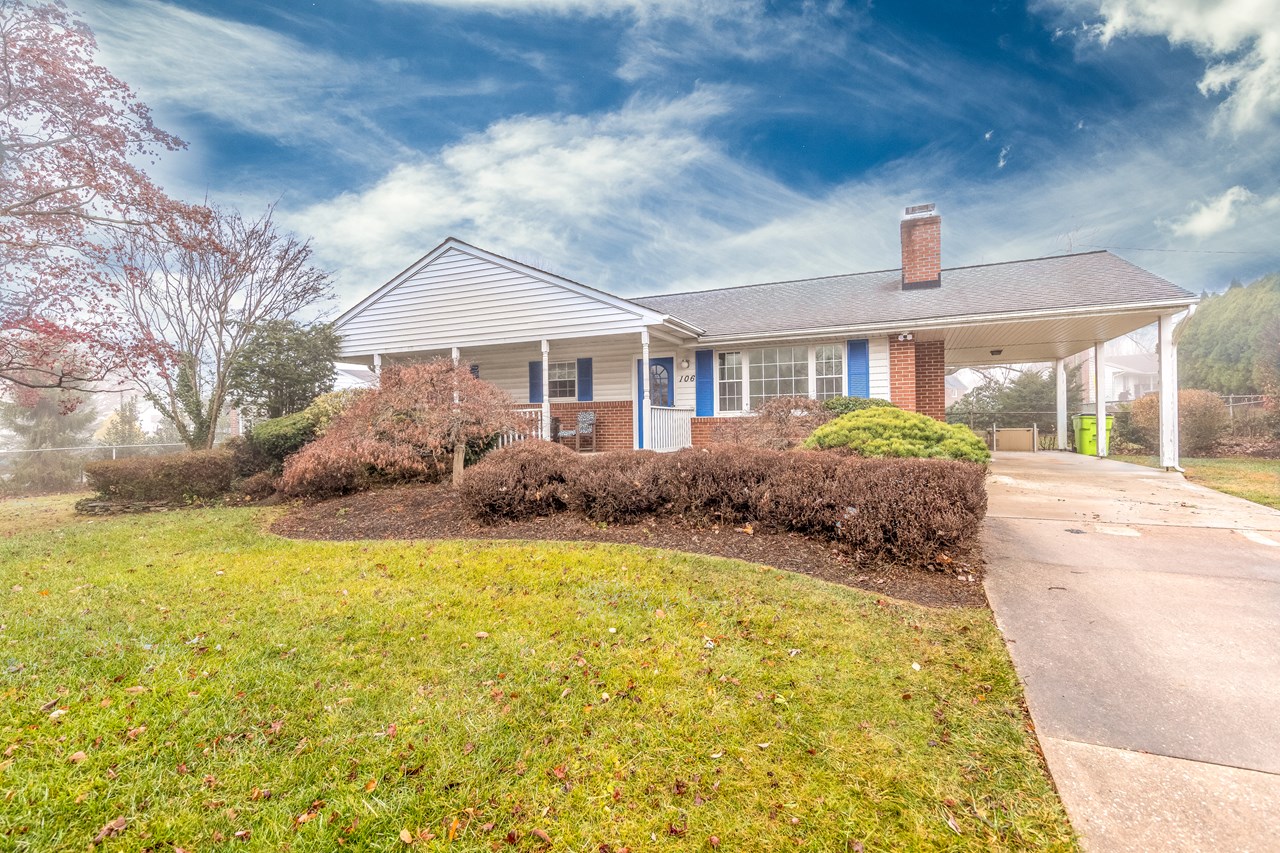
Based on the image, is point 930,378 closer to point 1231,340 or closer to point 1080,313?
point 1080,313

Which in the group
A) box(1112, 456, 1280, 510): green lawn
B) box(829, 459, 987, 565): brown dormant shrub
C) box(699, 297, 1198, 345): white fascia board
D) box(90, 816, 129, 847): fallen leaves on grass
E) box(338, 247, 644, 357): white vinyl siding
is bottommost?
box(90, 816, 129, 847): fallen leaves on grass

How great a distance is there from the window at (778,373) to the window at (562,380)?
178 inches

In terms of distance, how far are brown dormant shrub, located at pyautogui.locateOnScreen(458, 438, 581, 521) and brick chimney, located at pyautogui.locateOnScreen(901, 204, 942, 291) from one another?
33.2 ft

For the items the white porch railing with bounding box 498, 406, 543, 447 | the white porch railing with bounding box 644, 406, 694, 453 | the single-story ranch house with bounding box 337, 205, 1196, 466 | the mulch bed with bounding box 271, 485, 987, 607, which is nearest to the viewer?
the mulch bed with bounding box 271, 485, 987, 607

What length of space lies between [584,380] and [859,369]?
6490 mm

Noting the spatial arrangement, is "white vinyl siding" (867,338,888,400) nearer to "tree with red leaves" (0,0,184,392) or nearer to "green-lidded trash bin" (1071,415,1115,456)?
"green-lidded trash bin" (1071,415,1115,456)

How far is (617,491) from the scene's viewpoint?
5770 mm

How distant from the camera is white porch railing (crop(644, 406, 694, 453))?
1109 centimetres

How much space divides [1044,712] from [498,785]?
2347mm

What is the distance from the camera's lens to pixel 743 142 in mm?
12586

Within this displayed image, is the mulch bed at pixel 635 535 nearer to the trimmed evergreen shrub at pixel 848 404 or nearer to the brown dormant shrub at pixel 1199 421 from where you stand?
the trimmed evergreen shrub at pixel 848 404

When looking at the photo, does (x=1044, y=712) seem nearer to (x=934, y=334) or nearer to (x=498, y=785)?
(x=498, y=785)

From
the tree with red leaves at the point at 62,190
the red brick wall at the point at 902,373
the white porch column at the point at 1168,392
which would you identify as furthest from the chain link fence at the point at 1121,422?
the tree with red leaves at the point at 62,190

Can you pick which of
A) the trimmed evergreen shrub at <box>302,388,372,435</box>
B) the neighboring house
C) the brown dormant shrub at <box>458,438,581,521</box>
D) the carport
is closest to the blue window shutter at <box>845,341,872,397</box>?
the carport
